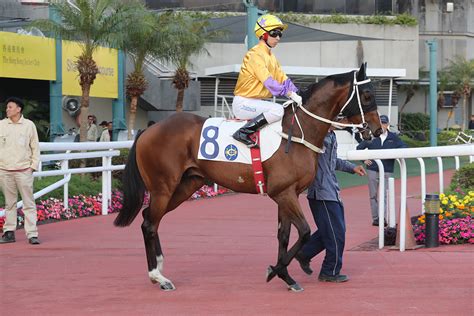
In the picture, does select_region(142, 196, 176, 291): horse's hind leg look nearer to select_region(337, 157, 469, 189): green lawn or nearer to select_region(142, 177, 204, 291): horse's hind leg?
select_region(142, 177, 204, 291): horse's hind leg

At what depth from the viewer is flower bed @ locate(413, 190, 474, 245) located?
962cm

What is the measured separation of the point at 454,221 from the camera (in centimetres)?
982

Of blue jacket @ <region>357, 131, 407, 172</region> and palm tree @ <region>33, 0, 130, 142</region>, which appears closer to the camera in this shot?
blue jacket @ <region>357, 131, 407, 172</region>

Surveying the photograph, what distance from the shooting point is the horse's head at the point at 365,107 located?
7332 millimetres

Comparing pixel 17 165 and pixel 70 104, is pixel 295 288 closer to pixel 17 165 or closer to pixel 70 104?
pixel 17 165

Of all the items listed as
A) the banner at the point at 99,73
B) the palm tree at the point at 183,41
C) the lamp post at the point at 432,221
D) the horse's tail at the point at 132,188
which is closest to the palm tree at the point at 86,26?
the banner at the point at 99,73

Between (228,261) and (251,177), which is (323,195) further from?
(228,261)

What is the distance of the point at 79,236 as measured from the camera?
10820 millimetres

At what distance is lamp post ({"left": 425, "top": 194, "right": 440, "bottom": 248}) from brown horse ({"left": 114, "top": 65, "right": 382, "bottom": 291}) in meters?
2.44

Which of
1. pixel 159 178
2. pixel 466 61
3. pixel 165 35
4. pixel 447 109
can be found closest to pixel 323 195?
pixel 159 178

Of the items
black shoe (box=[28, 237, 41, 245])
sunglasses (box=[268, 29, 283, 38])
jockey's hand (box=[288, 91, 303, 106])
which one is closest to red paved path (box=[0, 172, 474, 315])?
black shoe (box=[28, 237, 41, 245])

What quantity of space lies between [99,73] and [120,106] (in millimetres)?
1757

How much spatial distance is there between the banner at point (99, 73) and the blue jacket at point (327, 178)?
14.3m

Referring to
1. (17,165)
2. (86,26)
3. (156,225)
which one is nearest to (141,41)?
(86,26)
